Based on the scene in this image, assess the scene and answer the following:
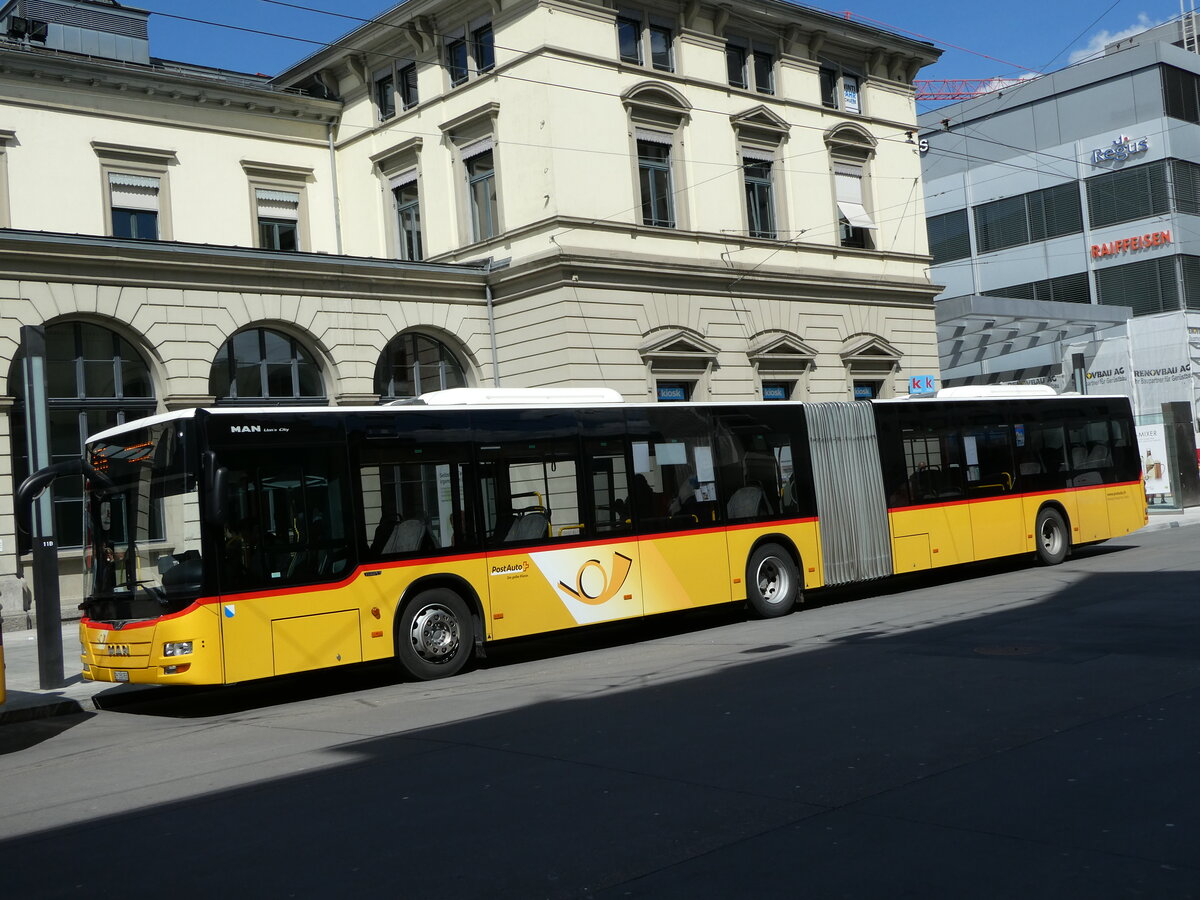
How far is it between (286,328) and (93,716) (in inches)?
492

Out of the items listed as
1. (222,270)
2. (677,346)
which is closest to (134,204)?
(222,270)

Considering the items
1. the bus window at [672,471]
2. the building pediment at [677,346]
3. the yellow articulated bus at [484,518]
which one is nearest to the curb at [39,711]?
the yellow articulated bus at [484,518]

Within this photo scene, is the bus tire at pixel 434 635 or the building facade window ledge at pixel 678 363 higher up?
the building facade window ledge at pixel 678 363

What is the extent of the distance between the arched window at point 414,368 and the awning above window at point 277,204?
19.2 feet

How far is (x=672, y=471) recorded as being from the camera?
15.9 metres

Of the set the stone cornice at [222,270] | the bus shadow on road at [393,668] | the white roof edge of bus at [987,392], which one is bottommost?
the bus shadow on road at [393,668]

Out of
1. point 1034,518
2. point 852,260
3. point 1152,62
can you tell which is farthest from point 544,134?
point 1152,62

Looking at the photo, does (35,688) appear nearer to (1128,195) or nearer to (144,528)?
(144,528)

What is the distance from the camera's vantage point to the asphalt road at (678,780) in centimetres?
539

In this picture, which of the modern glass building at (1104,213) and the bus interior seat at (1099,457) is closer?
the bus interior seat at (1099,457)

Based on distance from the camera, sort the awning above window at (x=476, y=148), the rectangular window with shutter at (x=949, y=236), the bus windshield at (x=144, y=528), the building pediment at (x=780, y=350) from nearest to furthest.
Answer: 1. the bus windshield at (x=144, y=528)
2. the awning above window at (x=476, y=148)
3. the building pediment at (x=780, y=350)
4. the rectangular window with shutter at (x=949, y=236)

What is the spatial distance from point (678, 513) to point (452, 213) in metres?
14.0

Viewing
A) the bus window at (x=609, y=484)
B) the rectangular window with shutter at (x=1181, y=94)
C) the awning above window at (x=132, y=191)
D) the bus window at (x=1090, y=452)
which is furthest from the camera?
the rectangular window with shutter at (x=1181, y=94)

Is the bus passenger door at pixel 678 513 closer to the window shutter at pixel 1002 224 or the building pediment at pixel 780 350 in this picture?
the building pediment at pixel 780 350
